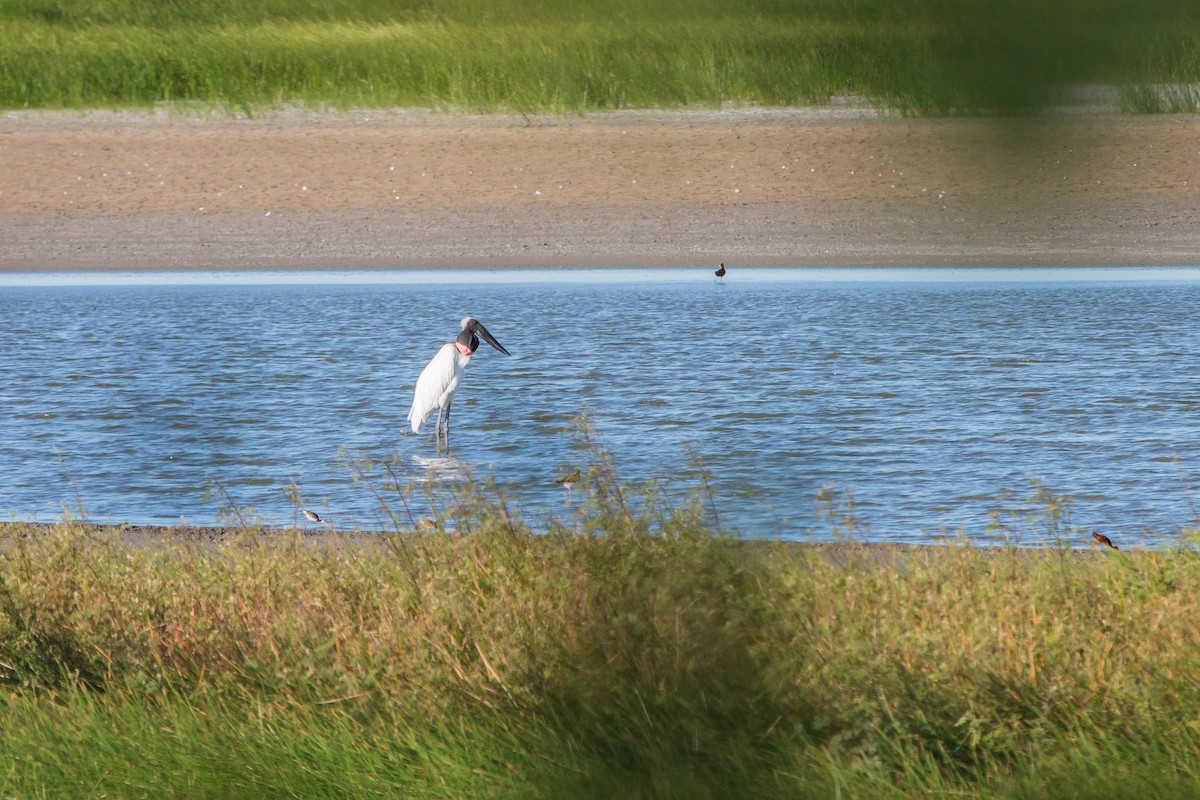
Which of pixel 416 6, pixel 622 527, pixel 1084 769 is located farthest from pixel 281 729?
pixel 416 6

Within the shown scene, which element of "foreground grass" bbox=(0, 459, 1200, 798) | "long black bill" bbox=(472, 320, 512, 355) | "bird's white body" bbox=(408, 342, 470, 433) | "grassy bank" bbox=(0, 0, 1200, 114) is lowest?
"bird's white body" bbox=(408, 342, 470, 433)

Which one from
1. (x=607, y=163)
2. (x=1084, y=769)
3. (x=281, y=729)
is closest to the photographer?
(x=1084, y=769)

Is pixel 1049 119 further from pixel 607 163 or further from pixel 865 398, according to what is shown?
pixel 607 163

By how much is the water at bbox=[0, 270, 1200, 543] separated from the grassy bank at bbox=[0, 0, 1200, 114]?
0.83 metres

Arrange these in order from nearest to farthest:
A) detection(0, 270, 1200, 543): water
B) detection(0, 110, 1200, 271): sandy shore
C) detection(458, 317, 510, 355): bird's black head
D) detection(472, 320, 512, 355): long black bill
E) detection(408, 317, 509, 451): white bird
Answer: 1. detection(0, 270, 1200, 543): water
2. detection(408, 317, 509, 451): white bird
3. detection(458, 317, 510, 355): bird's black head
4. detection(472, 320, 512, 355): long black bill
5. detection(0, 110, 1200, 271): sandy shore

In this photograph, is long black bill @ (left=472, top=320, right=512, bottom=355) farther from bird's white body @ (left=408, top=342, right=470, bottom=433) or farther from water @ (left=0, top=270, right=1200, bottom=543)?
bird's white body @ (left=408, top=342, right=470, bottom=433)

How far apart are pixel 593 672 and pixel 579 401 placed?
536 centimetres

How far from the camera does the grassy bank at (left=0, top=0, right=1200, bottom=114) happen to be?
0.88m

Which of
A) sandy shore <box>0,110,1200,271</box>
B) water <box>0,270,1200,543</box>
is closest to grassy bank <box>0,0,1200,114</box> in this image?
water <box>0,270,1200,543</box>

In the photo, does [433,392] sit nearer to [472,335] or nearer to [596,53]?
[472,335]

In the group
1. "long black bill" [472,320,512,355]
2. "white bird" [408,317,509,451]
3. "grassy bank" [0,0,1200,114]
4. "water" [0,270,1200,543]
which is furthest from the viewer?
"long black bill" [472,320,512,355]

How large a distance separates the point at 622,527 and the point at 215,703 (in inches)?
43.5

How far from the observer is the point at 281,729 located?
2.83 m

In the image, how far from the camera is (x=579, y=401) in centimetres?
719
